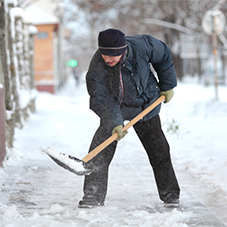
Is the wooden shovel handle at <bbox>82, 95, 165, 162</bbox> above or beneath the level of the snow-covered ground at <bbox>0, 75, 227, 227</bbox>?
above

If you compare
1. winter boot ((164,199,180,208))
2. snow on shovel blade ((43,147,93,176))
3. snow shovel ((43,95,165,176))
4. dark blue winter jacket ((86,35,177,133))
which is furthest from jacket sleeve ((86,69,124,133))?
winter boot ((164,199,180,208))

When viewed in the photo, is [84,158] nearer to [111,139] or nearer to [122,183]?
[111,139]

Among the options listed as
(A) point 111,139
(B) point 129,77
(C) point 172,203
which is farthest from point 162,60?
(C) point 172,203

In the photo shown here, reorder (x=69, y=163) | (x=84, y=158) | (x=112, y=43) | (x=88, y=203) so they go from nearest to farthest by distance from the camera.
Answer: (x=112, y=43)
(x=69, y=163)
(x=84, y=158)
(x=88, y=203)

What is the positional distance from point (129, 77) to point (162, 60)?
320 mm

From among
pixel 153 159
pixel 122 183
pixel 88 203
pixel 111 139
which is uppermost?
pixel 111 139

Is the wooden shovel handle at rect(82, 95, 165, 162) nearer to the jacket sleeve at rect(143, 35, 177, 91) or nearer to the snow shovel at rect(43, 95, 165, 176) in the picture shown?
the snow shovel at rect(43, 95, 165, 176)

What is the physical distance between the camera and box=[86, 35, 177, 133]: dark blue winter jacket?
343 cm

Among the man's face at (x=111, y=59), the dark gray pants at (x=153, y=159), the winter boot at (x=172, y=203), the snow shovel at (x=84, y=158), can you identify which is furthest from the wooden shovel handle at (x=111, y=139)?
the winter boot at (x=172, y=203)

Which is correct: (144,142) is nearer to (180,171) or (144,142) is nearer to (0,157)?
(180,171)

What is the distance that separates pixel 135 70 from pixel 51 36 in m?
17.8

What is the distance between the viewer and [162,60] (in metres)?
3.56

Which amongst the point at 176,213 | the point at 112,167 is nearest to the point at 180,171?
the point at 112,167

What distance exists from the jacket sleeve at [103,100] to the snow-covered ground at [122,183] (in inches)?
28.1
